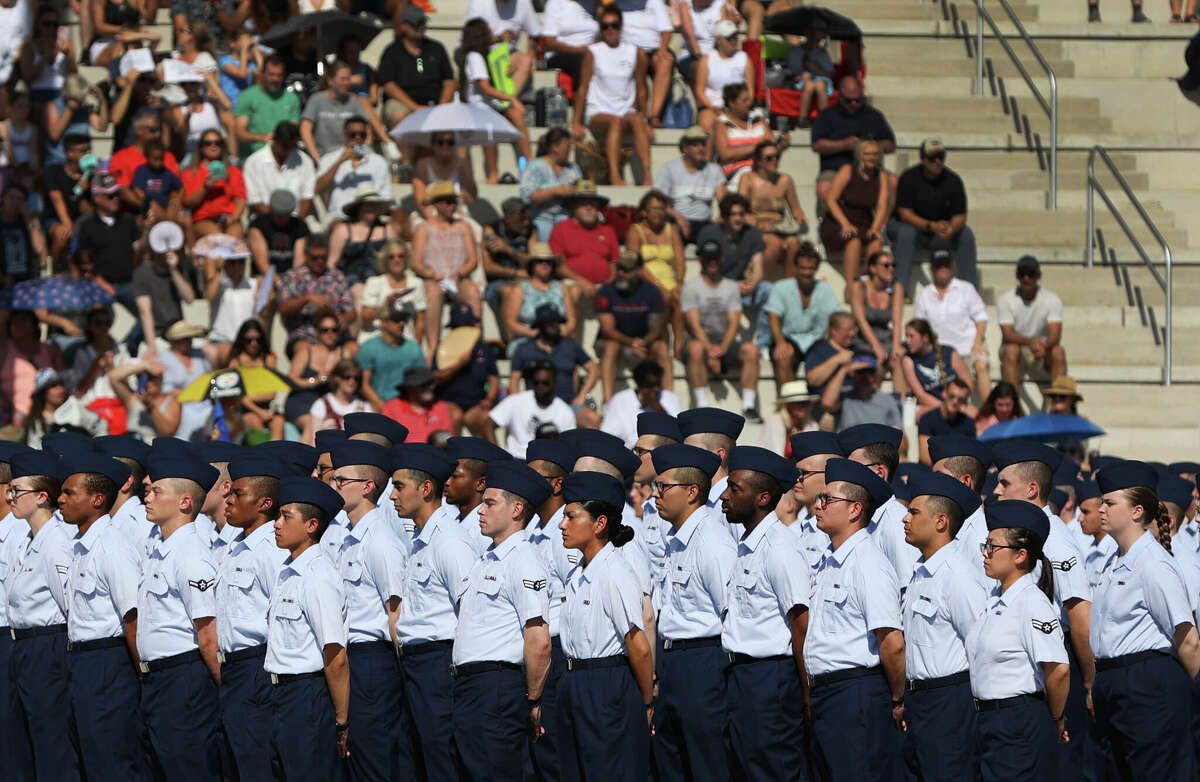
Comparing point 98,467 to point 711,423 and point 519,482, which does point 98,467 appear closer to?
point 519,482

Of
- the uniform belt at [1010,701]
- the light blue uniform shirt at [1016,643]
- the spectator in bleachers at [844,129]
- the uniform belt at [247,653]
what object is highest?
the spectator in bleachers at [844,129]

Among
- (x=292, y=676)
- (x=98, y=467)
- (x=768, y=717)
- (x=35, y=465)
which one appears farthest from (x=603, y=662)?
(x=35, y=465)

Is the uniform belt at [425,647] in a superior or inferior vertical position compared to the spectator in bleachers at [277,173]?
inferior

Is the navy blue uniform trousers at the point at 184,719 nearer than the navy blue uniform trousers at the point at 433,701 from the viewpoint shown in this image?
Yes

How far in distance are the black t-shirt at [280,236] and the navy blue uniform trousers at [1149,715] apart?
9.67 metres

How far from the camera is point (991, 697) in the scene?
9.34 metres

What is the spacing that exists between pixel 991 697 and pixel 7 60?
44.6ft

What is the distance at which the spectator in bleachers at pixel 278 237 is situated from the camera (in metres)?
18.3

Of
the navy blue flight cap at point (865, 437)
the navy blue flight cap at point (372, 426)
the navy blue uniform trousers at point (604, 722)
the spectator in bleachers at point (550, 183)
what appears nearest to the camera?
the navy blue uniform trousers at point (604, 722)

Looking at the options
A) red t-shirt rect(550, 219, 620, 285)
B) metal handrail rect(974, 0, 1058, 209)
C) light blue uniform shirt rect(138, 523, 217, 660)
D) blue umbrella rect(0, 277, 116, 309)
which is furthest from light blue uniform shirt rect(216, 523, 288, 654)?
metal handrail rect(974, 0, 1058, 209)

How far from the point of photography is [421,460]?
1096 cm

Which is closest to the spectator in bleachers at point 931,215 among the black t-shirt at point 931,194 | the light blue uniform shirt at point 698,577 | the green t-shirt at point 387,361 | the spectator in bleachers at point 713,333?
the black t-shirt at point 931,194

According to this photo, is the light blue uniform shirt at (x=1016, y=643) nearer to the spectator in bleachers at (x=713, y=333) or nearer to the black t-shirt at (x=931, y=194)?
the spectator in bleachers at (x=713, y=333)

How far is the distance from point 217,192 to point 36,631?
8246mm
